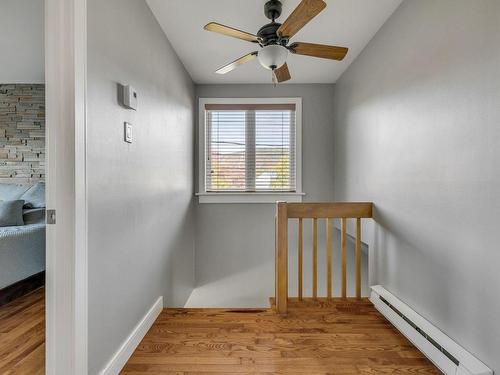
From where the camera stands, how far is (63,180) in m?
1.21

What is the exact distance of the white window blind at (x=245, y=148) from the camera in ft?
12.5

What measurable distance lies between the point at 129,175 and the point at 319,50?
1.53 m

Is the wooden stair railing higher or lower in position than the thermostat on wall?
lower

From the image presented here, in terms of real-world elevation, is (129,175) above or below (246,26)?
below

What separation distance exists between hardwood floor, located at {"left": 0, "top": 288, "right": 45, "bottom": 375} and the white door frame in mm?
649

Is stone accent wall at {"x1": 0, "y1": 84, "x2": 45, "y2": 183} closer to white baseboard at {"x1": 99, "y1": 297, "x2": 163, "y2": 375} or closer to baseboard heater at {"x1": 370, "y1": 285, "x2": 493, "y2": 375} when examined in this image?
white baseboard at {"x1": 99, "y1": 297, "x2": 163, "y2": 375}

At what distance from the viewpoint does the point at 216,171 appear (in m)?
3.80

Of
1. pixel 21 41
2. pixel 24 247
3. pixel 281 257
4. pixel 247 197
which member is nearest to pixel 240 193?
pixel 247 197

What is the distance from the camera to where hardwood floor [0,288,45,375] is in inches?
65.3

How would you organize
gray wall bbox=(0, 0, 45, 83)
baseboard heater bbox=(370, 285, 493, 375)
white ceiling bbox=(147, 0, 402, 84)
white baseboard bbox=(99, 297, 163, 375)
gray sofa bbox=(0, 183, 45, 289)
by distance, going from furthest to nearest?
1. gray sofa bbox=(0, 183, 45, 289)
2. gray wall bbox=(0, 0, 45, 83)
3. white ceiling bbox=(147, 0, 402, 84)
4. white baseboard bbox=(99, 297, 163, 375)
5. baseboard heater bbox=(370, 285, 493, 375)

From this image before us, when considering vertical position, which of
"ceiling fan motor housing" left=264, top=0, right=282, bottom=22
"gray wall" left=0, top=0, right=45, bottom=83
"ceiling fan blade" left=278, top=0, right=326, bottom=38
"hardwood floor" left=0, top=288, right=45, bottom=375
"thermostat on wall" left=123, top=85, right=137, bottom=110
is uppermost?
"gray wall" left=0, top=0, right=45, bottom=83

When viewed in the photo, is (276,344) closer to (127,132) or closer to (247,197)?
(127,132)

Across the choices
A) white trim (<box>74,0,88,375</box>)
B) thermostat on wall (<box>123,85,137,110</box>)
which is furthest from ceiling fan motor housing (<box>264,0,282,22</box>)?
white trim (<box>74,0,88,375</box>)

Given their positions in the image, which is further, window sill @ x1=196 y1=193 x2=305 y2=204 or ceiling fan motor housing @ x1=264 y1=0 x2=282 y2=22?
window sill @ x1=196 y1=193 x2=305 y2=204
